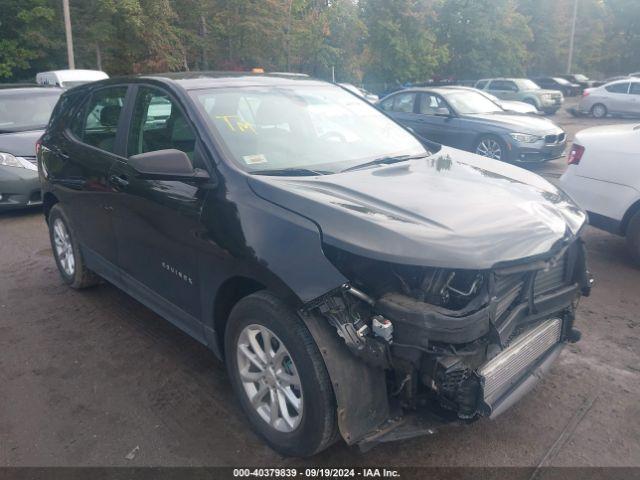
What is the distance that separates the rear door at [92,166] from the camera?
3.99 meters

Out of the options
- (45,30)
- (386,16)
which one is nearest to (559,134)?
(386,16)

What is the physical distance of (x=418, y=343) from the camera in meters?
2.33

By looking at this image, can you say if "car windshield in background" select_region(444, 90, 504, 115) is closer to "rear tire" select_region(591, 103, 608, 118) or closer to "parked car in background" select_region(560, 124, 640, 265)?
"parked car in background" select_region(560, 124, 640, 265)

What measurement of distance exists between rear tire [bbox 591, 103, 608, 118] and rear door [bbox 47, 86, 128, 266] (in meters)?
23.0

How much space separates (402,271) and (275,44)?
2799cm

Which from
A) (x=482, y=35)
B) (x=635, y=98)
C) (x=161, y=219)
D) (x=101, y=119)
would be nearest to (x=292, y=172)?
(x=161, y=219)

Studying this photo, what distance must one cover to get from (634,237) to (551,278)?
2900mm

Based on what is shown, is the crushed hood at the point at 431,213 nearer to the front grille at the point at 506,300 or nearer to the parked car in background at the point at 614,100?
the front grille at the point at 506,300

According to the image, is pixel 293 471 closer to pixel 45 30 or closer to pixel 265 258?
pixel 265 258

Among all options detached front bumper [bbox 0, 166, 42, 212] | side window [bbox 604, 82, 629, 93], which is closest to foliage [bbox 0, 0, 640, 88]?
side window [bbox 604, 82, 629, 93]

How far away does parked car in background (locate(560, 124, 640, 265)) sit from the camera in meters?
5.21

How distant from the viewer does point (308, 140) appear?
11.4ft

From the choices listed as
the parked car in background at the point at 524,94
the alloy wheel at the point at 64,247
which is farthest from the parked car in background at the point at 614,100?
the alloy wheel at the point at 64,247

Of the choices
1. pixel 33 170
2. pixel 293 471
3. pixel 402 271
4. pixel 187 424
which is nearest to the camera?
pixel 402 271
